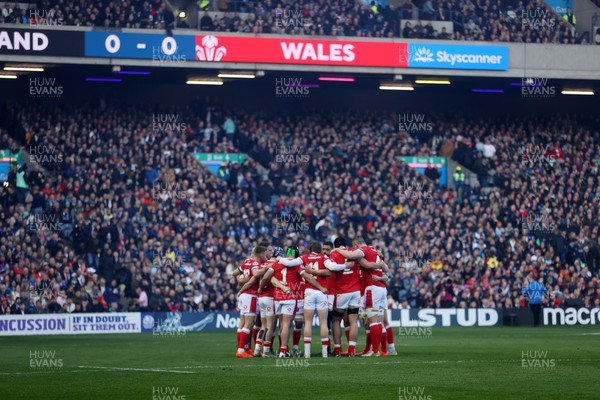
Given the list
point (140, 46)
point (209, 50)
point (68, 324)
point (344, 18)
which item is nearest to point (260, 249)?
point (68, 324)

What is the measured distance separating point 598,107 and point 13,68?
90.0 ft

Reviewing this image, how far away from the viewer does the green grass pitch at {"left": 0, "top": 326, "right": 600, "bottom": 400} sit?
14.8 m

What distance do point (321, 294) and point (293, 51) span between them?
76.3 feet

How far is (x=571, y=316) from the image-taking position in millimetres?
40719

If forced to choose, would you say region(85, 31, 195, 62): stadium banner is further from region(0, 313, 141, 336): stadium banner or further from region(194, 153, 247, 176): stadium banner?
region(0, 313, 141, 336): stadium banner

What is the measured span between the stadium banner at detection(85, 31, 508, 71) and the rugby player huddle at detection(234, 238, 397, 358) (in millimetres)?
21069

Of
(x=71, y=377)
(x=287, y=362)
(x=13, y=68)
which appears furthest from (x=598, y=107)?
(x=71, y=377)

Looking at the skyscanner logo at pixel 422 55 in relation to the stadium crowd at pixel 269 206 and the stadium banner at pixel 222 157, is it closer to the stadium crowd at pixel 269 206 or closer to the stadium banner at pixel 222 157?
the stadium crowd at pixel 269 206

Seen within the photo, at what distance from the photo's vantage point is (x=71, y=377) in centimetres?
1794

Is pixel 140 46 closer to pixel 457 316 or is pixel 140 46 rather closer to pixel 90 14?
pixel 90 14

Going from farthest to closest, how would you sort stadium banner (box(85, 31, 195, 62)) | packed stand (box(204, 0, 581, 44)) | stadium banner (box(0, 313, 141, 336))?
packed stand (box(204, 0, 581, 44)), stadium banner (box(85, 31, 195, 62)), stadium banner (box(0, 313, 141, 336))

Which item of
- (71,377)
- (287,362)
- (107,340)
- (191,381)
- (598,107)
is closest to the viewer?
(191,381)

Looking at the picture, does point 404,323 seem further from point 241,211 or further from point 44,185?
point 44,185

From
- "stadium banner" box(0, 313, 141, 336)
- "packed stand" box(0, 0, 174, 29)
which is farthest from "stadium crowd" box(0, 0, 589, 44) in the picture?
"stadium banner" box(0, 313, 141, 336)
